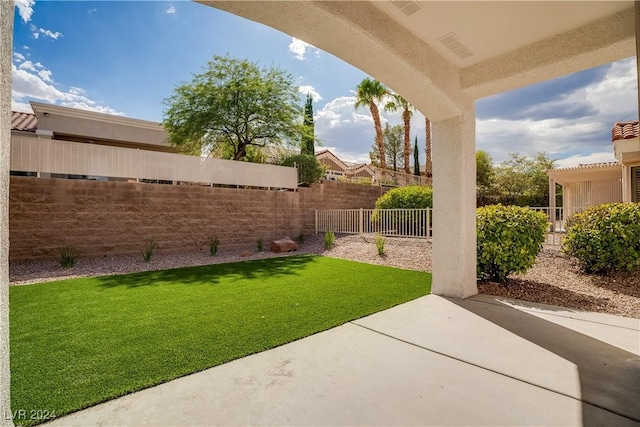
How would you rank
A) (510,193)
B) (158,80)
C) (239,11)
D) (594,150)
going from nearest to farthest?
1. (239,11)
2. (158,80)
3. (594,150)
4. (510,193)

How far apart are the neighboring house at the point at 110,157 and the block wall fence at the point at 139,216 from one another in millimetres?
413

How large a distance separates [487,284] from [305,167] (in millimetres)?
8476

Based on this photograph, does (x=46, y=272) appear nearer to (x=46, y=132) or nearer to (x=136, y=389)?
(x=136, y=389)

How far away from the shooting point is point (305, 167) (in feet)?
39.0

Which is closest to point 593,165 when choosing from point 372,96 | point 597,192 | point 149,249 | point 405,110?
point 597,192

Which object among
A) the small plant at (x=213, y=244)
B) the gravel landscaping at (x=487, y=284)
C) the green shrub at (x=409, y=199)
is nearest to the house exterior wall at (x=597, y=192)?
the green shrub at (x=409, y=199)

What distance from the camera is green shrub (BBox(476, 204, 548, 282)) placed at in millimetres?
4645

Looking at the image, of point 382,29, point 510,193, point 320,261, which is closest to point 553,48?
point 382,29

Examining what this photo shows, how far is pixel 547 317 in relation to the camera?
3488mm

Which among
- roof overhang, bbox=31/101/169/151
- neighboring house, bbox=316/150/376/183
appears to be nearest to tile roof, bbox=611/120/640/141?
neighboring house, bbox=316/150/376/183

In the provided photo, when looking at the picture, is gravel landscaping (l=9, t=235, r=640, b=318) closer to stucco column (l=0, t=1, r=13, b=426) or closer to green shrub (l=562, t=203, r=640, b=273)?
green shrub (l=562, t=203, r=640, b=273)

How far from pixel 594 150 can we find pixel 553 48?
55.5 ft

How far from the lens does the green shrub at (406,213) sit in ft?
30.5

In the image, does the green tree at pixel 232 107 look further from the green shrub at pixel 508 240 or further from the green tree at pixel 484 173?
the green tree at pixel 484 173
